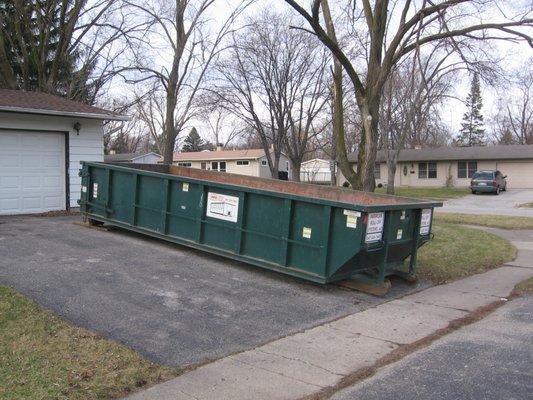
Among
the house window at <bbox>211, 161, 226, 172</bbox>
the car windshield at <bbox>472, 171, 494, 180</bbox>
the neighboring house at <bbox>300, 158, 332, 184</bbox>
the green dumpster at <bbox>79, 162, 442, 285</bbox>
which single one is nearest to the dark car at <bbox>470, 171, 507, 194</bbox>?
the car windshield at <bbox>472, 171, 494, 180</bbox>

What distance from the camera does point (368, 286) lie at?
26.2 ft

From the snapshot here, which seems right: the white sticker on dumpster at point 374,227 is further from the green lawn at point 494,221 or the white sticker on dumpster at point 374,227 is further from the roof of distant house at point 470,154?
the roof of distant house at point 470,154

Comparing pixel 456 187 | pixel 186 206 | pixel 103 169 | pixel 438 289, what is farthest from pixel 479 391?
pixel 456 187

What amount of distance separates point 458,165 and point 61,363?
47.3 m

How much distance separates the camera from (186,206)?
9.68 m

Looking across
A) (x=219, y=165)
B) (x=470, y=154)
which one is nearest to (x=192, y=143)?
(x=219, y=165)

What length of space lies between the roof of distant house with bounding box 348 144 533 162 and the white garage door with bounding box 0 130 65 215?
37283 mm

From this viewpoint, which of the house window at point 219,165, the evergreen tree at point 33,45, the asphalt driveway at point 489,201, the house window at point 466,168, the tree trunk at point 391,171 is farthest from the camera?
the house window at point 219,165

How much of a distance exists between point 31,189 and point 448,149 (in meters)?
42.7

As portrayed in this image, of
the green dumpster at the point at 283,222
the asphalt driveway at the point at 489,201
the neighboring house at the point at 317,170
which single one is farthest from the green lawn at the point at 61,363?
the neighboring house at the point at 317,170

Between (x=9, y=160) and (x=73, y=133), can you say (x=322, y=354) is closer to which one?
(x=9, y=160)

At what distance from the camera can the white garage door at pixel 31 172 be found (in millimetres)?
13836

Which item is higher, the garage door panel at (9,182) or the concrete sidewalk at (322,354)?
the garage door panel at (9,182)

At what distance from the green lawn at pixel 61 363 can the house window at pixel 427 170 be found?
46.4 m
